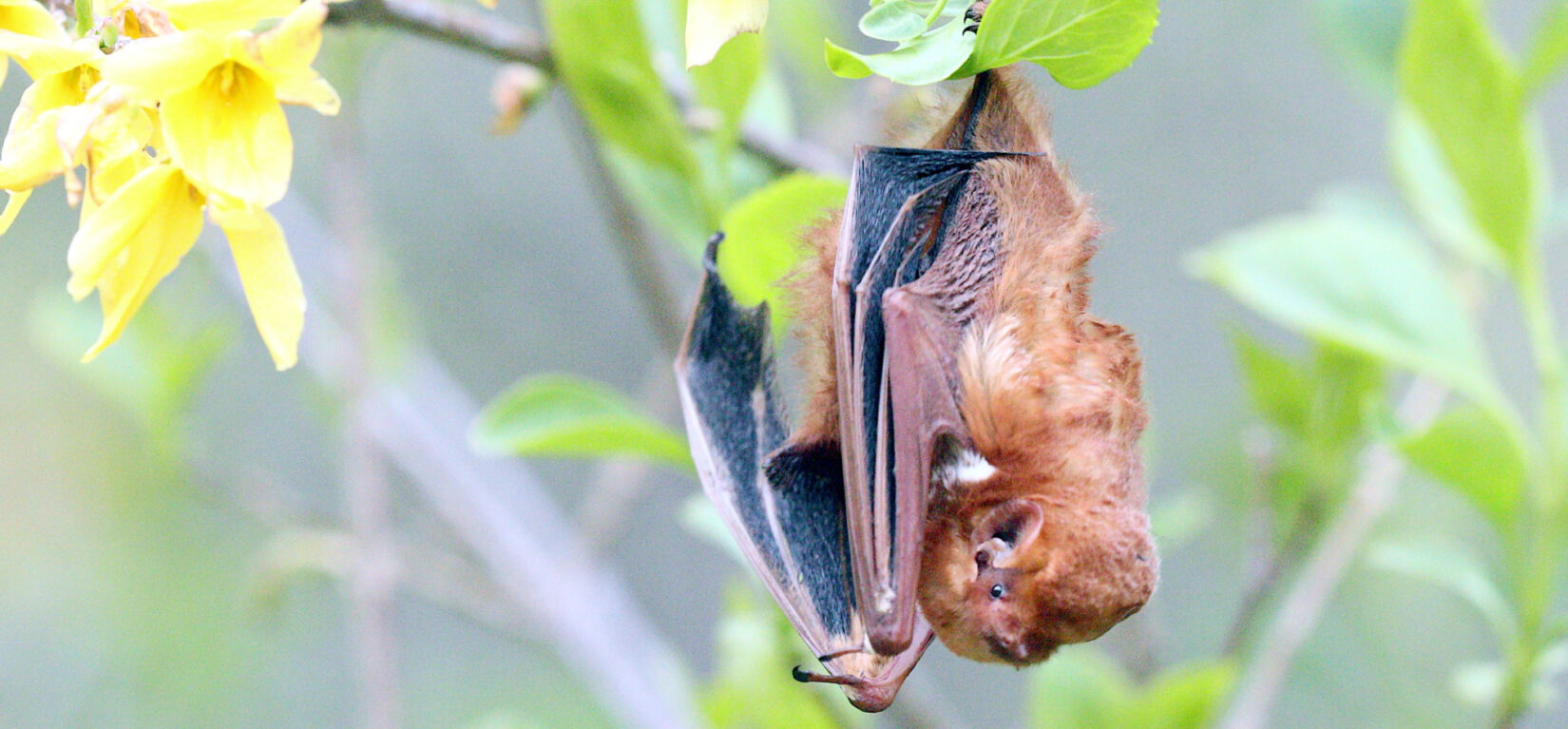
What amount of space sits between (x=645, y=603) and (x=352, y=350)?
5.66 ft

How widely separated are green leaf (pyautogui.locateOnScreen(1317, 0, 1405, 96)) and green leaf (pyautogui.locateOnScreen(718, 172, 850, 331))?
51 centimetres

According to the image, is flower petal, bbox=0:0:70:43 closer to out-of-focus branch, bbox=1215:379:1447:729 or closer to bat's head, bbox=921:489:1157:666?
bat's head, bbox=921:489:1157:666

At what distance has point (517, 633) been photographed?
1275 millimetres

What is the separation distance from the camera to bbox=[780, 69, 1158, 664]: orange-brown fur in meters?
0.50

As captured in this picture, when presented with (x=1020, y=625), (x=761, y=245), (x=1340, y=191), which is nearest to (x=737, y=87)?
(x=761, y=245)

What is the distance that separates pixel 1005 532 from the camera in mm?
544

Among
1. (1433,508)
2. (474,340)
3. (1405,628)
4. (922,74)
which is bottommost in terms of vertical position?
(474,340)

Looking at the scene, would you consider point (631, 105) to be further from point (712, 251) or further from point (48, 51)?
point (48, 51)

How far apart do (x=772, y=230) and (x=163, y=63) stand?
0.30 meters

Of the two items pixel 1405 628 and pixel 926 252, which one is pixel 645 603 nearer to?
pixel 1405 628

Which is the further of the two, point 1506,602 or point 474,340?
point 474,340

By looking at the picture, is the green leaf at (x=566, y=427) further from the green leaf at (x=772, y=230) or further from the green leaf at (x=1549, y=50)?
the green leaf at (x=1549, y=50)

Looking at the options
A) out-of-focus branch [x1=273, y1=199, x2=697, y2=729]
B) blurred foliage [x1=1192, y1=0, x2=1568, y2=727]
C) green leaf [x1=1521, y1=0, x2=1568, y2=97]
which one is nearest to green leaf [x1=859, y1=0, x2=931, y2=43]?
blurred foliage [x1=1192, y1=0, x2=1568, y2=727]

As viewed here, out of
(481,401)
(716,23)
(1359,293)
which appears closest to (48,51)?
(716,23)
